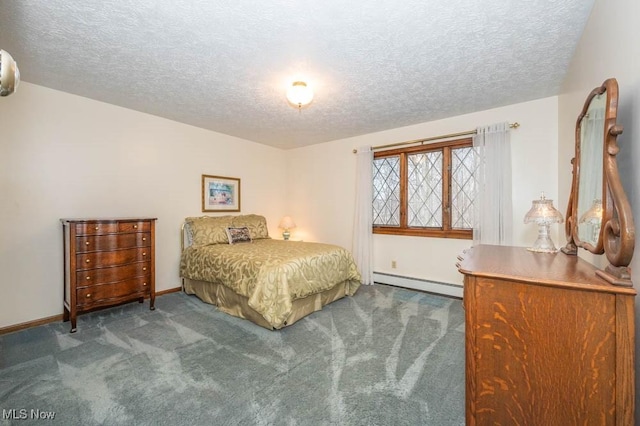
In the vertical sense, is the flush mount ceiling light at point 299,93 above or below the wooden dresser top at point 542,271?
above

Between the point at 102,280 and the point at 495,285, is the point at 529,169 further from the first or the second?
the point at 102,280

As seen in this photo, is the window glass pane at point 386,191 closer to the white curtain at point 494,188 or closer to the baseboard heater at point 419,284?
the baseboard heater at point 419,284

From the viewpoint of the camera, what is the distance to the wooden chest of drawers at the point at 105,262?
2680mm

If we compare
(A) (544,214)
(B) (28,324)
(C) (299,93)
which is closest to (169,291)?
(B) (28,324)

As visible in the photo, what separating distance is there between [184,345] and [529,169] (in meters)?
3.98

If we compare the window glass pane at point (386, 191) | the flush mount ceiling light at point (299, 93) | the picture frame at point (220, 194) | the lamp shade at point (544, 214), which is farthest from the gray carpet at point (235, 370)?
the flush mount ceiling light at point (299, 93)

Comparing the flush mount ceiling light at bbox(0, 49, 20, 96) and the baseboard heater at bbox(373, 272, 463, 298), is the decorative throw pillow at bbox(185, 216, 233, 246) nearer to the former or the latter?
the baseboard heater at bbox(373, 272, 463, 298)

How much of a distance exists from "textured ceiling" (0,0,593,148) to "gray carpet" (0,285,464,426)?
238cm

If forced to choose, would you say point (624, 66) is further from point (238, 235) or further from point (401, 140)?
point (238, 235)

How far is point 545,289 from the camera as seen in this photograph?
3.31ft

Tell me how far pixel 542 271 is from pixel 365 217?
126 inches

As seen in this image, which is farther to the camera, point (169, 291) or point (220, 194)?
point (220, 194)

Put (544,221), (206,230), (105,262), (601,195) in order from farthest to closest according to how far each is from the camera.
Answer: (206,230) < (105,262) < (544,221) < (601,195)

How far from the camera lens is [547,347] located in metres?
0.99
